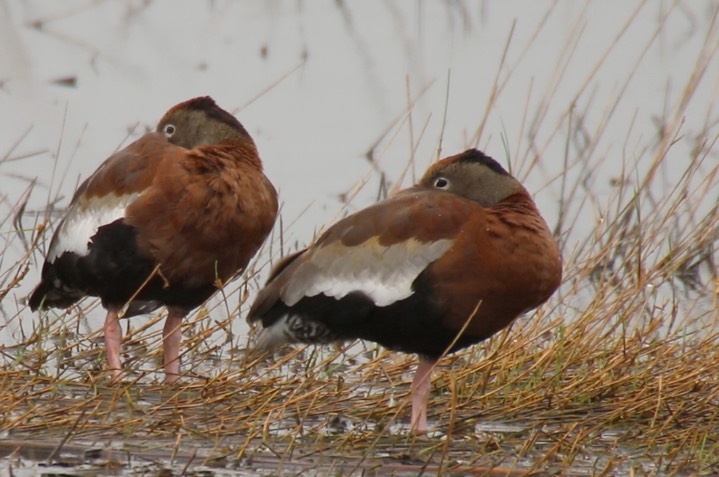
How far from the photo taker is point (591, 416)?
22.3ft

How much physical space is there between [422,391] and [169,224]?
4.30 feet

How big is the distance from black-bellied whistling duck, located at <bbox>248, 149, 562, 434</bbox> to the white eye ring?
0.01 m

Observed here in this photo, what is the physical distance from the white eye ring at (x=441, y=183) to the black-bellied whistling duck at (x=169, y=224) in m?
0.81

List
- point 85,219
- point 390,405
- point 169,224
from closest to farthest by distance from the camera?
point 390,405, point 169,224, point 85,219

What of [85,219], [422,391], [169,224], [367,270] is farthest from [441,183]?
[85,219]

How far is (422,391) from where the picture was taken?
6.67 m

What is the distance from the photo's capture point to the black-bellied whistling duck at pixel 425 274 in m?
6.41

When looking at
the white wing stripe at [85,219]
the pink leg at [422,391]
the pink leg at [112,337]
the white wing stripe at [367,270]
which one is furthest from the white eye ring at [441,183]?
the pink leg at [112,337]

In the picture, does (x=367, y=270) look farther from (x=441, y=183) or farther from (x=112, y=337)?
(x=112, y=337)

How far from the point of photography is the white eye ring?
691 centimetres

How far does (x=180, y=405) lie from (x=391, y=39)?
7.99m

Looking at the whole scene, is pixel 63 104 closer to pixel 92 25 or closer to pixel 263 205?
pixel 92 25

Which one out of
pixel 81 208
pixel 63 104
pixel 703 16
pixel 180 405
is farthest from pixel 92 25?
pixel 180 405

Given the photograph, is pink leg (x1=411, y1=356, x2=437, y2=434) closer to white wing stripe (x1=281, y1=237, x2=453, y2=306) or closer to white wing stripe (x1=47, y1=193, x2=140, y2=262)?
white wing stripe (x1=281, y1=237, x2=453, y2=306)
